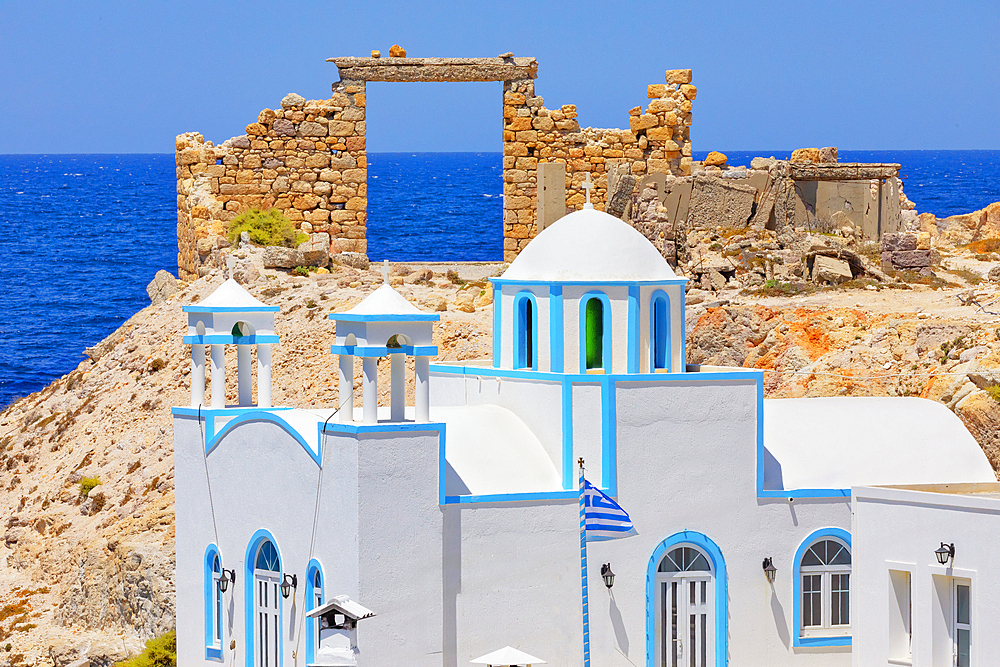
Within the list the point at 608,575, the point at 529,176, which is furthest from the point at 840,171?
the point at 608,575

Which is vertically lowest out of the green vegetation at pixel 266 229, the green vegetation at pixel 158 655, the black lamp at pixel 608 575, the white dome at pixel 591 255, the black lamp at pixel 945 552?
the green vegetation at pixel 158 655

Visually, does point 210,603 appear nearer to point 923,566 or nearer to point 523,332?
point 523,332

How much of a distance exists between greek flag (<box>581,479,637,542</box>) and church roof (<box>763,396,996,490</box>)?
2.60m

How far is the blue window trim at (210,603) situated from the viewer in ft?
70.7

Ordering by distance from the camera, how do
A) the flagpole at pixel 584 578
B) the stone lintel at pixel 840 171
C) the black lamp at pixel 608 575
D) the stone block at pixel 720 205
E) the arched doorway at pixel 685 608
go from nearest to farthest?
the flagpole at pixel 584 578 → the black lamp at pixel 608 575 → the arched doorway at pixel 685 608 → the stone lintel at pixel 840 171 → the stone block at pixel 720 205

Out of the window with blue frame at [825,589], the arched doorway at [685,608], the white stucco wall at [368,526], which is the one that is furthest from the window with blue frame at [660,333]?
the white stucco wall at [368,526]

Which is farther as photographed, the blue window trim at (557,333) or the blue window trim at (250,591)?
the blue window trim at (557,333)

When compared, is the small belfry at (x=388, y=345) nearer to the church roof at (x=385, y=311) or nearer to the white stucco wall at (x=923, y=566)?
the church roof at (x=385, y=311)

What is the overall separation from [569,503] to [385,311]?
3.38 meters

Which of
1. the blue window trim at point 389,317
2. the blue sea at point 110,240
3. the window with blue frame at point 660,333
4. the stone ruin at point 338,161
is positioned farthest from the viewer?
the blue sea at point 110,240

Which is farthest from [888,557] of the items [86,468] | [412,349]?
[86,468]

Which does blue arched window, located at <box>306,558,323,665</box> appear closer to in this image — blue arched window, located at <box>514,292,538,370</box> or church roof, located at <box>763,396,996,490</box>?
blue arched window, located at <box>514,292,538,370</box>

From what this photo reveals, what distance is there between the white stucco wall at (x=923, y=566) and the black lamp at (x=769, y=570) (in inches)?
80.5

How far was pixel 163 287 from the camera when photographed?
39.6 m
